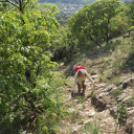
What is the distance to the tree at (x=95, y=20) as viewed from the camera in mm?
14291

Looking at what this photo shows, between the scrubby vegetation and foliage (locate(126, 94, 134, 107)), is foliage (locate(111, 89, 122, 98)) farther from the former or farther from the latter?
foliage (locate(126, 94, 134, 107))

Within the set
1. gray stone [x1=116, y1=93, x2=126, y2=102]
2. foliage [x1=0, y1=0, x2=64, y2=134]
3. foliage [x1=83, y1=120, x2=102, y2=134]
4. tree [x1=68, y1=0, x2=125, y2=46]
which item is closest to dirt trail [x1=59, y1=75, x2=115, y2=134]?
foliage [x1=83, y1=120, x2=102, y2=134]

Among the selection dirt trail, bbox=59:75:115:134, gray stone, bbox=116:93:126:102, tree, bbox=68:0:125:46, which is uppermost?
tree, bbox=68:0:125:46

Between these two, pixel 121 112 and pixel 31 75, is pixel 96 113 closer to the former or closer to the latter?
pixel 121 112

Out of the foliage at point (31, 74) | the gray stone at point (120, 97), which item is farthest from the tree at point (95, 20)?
the gray stone at point (120, 97)

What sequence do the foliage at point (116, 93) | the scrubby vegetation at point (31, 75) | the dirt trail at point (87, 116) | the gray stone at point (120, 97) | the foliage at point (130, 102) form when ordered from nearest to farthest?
1. the scrubby vegetation at point (31, 75)
2. the dirt trail at point (87, 116)
3. the foliage at point (130, 102)
4. the gray stone at point (120, 97)
5. the foliage at point (116, 93)

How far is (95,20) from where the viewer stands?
15.7 m

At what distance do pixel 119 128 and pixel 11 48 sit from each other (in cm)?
347

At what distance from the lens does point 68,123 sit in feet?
12.7

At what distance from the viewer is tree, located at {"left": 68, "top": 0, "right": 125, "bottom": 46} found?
14.3m

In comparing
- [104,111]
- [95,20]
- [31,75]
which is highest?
[95,20]

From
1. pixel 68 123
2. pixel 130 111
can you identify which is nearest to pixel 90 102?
pixel 68 123

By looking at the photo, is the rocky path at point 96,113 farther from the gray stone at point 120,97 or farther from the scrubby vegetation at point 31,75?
the scrubby vegetation at point 31,75

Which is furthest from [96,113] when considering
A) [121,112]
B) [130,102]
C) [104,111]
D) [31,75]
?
[31,75]
